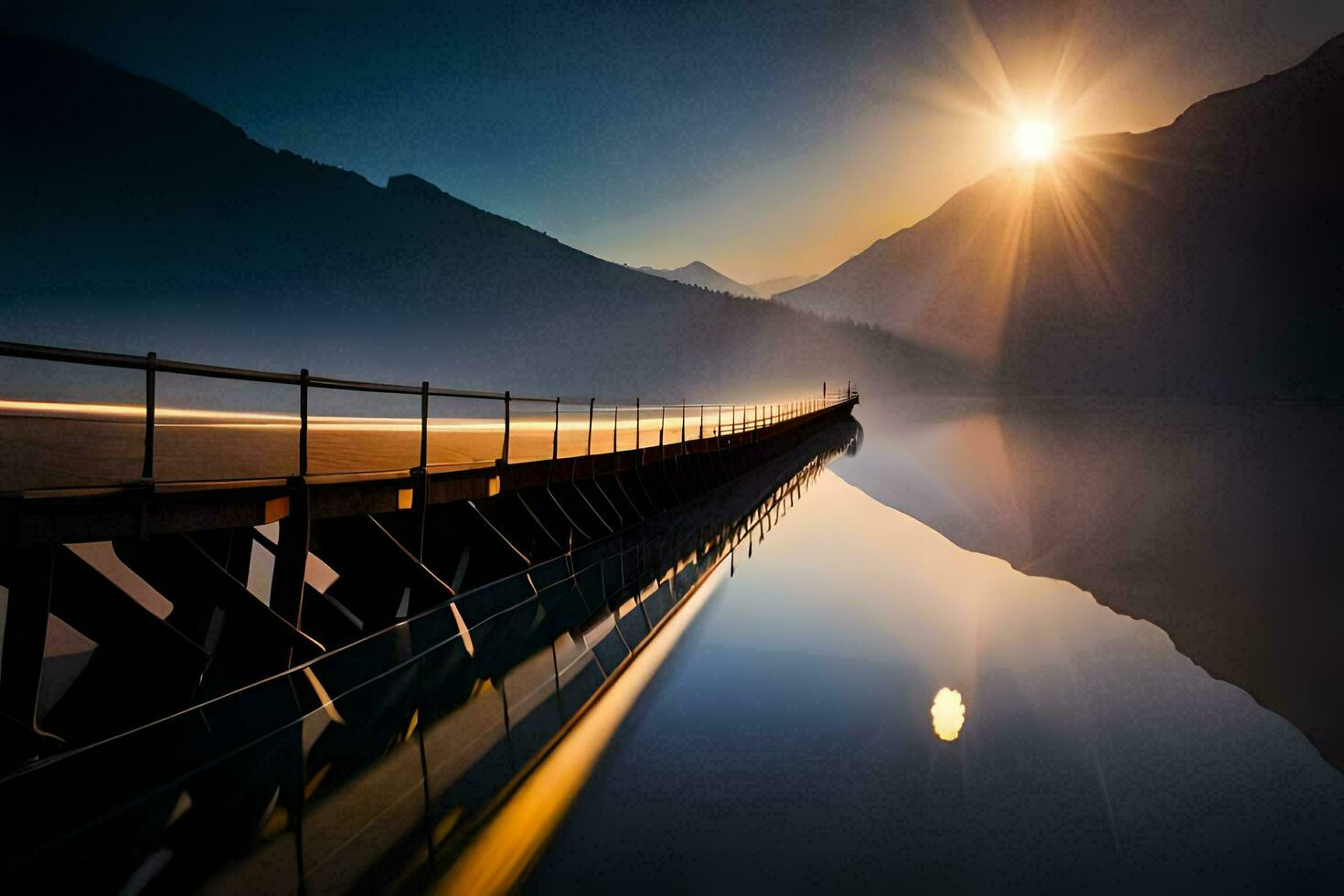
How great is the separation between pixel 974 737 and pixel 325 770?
5488mm

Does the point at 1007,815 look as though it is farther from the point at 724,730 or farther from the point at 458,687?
the point at 458,687

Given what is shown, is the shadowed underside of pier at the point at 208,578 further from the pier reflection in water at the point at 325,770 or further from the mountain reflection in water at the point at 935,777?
the mountain reflection in water at the point at 935,777

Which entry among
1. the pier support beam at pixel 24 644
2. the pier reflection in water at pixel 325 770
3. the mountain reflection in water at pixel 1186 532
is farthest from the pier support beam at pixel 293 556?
the mountain reflection in water at pixel 1186 532

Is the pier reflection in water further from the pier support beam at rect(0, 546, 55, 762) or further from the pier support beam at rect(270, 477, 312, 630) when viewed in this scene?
the pier support beam at rect(270, 477, 312, 630)

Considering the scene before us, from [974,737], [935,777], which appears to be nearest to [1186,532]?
[974,737]

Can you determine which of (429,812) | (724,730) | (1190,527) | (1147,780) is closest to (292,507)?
(429,812)

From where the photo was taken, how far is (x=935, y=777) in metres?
6.20

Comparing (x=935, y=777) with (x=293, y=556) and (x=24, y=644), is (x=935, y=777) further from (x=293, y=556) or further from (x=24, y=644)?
(x=24, y=644)

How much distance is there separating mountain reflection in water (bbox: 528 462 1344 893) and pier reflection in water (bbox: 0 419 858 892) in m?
0.73

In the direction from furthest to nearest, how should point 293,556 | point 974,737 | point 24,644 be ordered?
point 974,737
point 293,556
point 24,644

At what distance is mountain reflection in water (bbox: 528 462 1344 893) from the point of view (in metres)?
4.79

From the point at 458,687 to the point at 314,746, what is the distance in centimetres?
144

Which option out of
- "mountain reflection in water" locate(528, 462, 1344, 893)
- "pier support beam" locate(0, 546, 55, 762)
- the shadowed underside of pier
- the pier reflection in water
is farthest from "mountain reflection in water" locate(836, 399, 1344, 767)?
"pier support beam" locate(0, 546, 55, 762)

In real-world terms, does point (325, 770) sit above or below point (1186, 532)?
above
